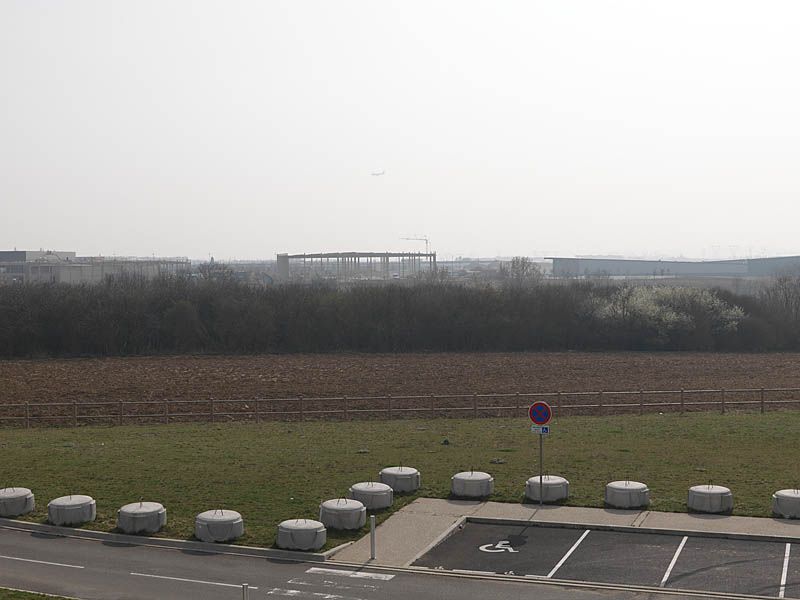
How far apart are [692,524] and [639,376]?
37962mm

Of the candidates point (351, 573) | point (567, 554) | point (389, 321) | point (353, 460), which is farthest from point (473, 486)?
point (389, 321)

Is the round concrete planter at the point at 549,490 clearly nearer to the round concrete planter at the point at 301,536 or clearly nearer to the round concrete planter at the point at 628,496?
the round concrete planter at the point at 628,496

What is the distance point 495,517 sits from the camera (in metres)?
19.7

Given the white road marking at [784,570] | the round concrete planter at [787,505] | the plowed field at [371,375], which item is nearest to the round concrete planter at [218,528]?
the white road marking at [784,570]

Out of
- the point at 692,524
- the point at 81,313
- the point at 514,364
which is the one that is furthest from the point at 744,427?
the point at 81,313

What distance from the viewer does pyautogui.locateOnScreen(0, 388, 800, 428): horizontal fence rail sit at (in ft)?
125

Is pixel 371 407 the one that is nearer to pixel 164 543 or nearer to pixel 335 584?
pixel 164 543

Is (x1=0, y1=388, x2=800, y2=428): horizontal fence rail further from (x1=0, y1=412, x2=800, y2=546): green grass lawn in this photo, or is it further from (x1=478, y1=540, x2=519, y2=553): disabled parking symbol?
(x1=478, y1=540, x2=519, y2=553): disabled parking symbol

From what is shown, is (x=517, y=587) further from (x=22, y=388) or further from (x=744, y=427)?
(x=22, y=388)

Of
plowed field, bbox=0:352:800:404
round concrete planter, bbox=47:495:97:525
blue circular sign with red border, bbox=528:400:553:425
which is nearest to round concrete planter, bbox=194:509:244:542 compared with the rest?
round concrete planter, bbox=47:495:97:525

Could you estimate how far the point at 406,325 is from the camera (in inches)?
A: 3270

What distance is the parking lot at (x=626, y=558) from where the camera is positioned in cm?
1567

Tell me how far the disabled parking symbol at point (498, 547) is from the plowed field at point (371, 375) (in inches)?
1192

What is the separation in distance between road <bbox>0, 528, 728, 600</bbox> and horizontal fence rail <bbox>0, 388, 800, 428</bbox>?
19420mm
